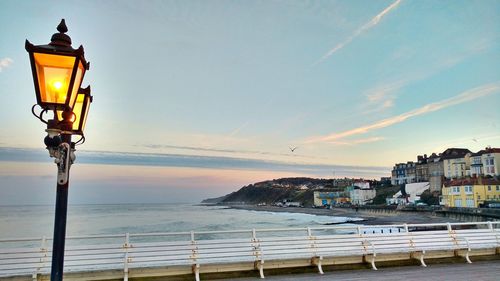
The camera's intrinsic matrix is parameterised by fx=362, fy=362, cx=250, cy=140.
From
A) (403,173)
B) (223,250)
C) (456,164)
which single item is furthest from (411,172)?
(223,250)

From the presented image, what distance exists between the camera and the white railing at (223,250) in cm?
781

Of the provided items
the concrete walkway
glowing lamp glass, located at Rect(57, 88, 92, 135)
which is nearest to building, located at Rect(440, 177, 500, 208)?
the concrete walkway

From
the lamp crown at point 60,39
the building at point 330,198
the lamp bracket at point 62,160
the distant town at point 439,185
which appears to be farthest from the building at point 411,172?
the lamp crown at point 60,39

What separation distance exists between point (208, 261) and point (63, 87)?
6.55m

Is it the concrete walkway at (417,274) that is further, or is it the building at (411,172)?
the building at (411,172)

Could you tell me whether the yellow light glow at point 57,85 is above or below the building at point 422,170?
below

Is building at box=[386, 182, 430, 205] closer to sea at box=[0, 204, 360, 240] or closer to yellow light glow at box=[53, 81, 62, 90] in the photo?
sea at box=[0, 204, 360, 240]

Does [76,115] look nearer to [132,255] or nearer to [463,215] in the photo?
[132,255]

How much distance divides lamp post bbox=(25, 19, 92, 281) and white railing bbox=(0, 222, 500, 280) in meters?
5.48

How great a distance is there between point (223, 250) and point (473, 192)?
69157 millimetres

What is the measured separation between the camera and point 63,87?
8.95ft

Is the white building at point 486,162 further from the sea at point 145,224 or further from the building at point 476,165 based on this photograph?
the sea at point 145,224

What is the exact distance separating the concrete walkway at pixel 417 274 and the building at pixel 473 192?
63465 mm

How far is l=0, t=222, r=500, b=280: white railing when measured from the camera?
25.6 ft
